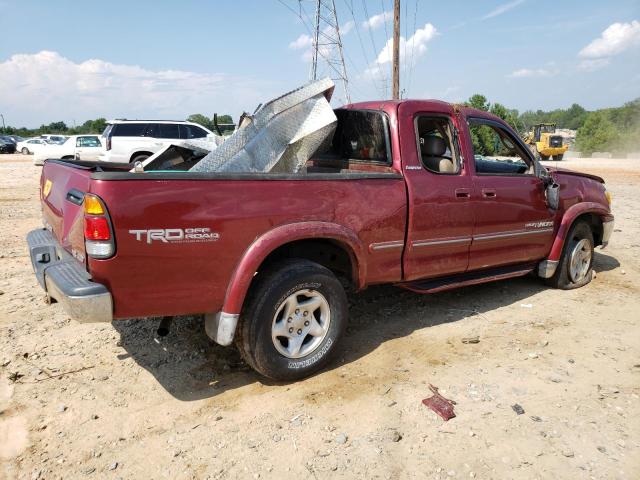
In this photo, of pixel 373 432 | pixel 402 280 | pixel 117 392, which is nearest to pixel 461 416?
pixel 373 432

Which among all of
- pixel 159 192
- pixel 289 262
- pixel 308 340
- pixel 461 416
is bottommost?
pixel 461 416

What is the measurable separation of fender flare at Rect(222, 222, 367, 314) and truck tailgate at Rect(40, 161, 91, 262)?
36.0 inches

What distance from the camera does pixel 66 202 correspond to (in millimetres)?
3289

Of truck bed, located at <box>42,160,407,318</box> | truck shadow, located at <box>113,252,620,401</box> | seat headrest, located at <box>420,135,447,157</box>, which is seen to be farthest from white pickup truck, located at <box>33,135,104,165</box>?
truck bed, located at <box>42,160,407,318</box>

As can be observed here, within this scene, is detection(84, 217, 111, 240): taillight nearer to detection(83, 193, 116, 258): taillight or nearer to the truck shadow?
detection(83, 193, 116, 258): taillight

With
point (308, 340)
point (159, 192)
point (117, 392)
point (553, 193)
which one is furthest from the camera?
point (553, 193)

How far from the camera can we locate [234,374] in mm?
3645

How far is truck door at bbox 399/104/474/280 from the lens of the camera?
13.1ft

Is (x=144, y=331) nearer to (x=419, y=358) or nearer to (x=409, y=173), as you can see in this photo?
(x=419, y=358)

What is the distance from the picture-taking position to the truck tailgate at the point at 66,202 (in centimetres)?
296

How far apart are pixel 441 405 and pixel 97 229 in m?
2.39

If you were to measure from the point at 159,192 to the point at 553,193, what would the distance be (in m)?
Result: 4.09

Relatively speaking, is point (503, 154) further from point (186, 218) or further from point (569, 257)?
point (186, 218)

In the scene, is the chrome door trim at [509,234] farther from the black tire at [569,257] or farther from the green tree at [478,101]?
the green tree at [478,101]
